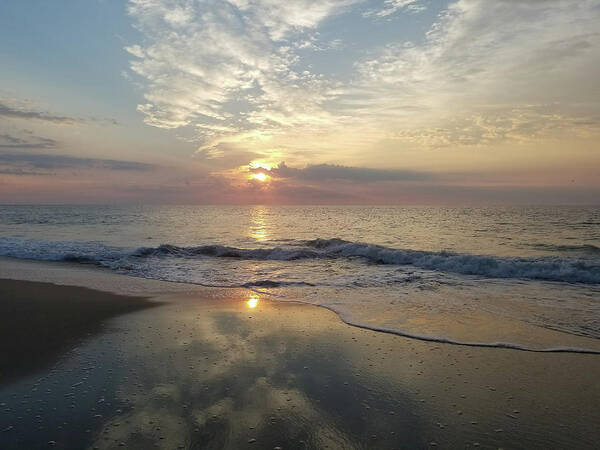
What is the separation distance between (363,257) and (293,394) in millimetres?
17758

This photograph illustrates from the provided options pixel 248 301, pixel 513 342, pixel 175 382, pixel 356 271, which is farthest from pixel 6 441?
pixel 356 271

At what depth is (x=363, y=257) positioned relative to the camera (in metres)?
22.0

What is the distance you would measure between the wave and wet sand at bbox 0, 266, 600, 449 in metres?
10.2

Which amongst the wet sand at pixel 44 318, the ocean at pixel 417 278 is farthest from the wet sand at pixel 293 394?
the ocean at pixel 417 278

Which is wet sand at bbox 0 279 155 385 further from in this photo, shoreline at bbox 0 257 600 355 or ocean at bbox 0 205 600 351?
ocean at bbox 0 205 600 351

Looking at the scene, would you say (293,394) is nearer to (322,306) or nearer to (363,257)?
(322,306)

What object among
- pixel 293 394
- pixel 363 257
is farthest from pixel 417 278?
pixel 293 394

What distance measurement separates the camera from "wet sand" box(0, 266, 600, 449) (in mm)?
3795

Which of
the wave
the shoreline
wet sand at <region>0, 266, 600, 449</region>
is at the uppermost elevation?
wet sand at <region>0, 266, 600, 449</region>

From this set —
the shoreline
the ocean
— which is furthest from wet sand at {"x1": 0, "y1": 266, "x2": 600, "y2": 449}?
the ocean

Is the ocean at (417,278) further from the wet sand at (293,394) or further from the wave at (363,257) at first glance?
the wet sand at (293,394)

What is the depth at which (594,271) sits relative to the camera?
14.3m

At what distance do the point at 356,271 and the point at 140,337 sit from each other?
10.9 meters

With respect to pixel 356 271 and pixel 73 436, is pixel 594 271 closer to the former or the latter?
pixel 356 271
